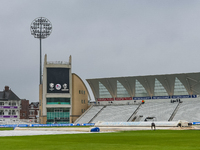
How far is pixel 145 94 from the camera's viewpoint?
4395 inches

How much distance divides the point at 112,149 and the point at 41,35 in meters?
106

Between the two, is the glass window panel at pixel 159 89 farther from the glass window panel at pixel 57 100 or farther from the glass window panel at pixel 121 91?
the glass window panel at pixel 57 100

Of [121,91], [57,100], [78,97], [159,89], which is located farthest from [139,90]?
[57,100]

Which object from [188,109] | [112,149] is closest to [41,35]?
[188,109]

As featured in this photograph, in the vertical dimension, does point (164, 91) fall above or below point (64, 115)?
above

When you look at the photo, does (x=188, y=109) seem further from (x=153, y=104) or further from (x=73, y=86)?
(x=73, y=86)

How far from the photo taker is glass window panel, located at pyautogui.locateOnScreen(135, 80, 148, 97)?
11144 centimetres

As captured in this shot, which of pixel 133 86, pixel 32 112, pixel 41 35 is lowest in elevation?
pixel 32 112

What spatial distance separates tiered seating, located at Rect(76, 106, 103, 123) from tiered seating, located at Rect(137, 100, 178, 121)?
591 inches

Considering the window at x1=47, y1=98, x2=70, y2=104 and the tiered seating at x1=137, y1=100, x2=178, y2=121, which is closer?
the tiered seating at x1=137, y1=100, x2=178, y2=121

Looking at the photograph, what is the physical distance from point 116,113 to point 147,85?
13.4m

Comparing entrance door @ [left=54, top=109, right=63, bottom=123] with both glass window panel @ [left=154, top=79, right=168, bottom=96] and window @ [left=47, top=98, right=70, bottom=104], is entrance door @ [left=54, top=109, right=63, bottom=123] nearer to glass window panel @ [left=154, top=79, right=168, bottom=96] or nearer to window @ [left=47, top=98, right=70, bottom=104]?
window @ [left=47, top=98, right=70, bottom=104]

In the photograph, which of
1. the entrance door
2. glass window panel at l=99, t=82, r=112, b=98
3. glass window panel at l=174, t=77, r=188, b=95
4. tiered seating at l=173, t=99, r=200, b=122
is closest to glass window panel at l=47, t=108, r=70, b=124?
the entrance door

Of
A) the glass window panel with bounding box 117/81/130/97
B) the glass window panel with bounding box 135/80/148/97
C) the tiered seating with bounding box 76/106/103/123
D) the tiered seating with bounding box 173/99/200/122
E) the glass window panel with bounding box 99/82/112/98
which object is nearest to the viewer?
the tiered seating with bounding box 173/99/200/122
